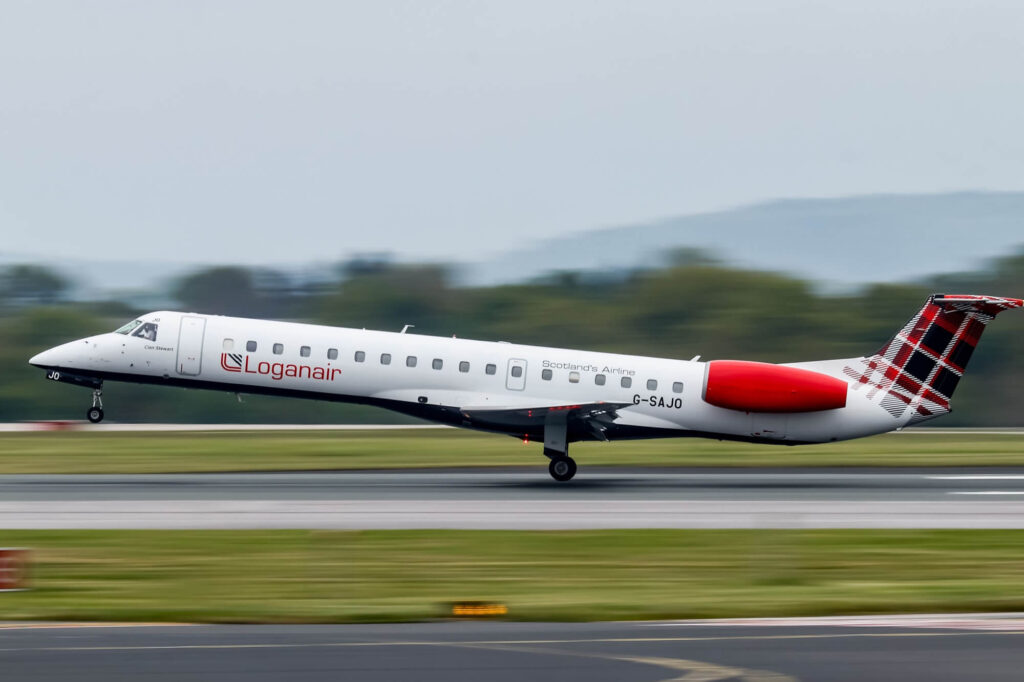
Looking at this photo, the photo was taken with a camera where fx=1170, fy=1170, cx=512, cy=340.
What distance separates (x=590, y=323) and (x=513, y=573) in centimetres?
5014

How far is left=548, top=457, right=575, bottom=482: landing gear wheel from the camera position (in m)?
25.3

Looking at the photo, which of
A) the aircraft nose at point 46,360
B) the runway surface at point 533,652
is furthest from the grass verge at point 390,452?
the runway surface at point 533,652

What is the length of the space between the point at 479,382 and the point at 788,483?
7.34 m

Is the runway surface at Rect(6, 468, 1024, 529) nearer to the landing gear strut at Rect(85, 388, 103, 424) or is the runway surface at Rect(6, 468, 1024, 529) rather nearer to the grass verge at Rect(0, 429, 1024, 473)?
the landing gear strut at Rect(85, 388, 103, 424)

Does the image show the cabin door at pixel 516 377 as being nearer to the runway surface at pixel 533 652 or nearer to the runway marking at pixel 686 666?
the runway surface at pixel 533 652

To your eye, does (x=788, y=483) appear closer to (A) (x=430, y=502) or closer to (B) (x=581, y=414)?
(B) (x=581, y=414)

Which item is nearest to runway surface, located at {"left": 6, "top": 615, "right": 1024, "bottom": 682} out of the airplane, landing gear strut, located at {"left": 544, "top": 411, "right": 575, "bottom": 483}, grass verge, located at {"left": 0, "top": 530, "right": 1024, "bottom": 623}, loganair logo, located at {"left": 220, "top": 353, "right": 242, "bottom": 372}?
grass verge, located at {"left": 0, "top": 530, "right": 1024, "bottom": 623}

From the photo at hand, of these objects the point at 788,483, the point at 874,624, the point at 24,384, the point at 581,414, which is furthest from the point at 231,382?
the point at 24,384

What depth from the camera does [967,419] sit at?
61562 millimetres

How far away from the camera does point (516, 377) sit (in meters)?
25.6

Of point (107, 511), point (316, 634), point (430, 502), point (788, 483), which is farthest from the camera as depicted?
point (788, 483)

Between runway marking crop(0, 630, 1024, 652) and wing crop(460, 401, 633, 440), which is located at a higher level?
wing crop(460, 401, 633, 440)

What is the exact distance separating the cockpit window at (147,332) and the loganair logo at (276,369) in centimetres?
170

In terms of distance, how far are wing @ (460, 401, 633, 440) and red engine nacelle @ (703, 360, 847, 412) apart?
86.7 inches
